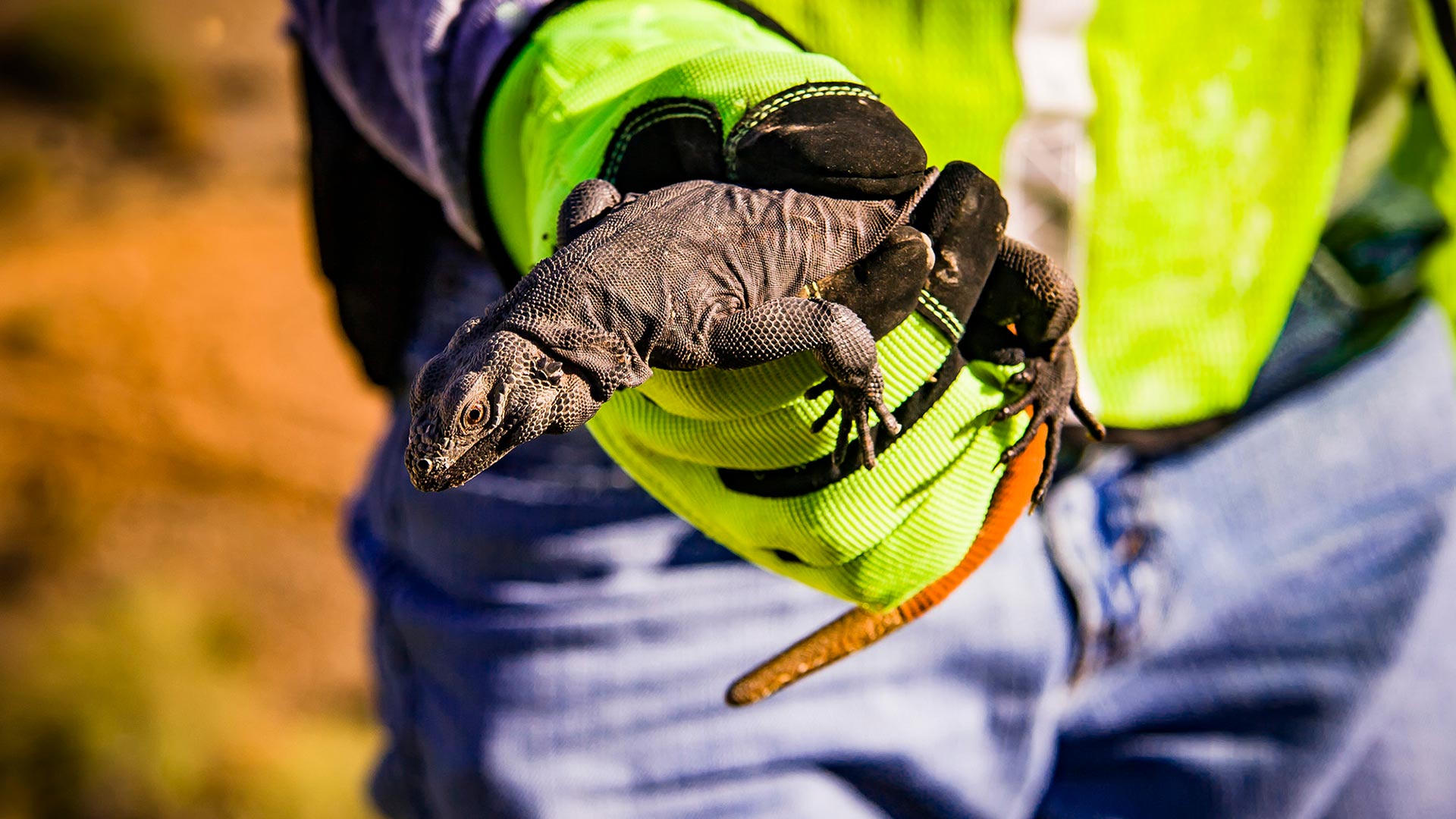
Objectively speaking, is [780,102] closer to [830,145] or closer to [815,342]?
[830,145]

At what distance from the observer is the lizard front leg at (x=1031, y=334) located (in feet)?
4.91

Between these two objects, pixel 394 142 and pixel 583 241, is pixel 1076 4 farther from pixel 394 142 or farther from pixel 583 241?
pixel 394 142

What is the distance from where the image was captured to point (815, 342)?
51.8 inches

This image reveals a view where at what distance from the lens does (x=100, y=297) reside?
7.48 metres

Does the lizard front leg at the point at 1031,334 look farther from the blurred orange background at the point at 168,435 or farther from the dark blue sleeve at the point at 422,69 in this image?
the blurred orange background at the point at 168,435

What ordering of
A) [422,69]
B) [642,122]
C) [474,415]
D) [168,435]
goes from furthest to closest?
[168,435]
[422,69]
[642,122]
[474,415]

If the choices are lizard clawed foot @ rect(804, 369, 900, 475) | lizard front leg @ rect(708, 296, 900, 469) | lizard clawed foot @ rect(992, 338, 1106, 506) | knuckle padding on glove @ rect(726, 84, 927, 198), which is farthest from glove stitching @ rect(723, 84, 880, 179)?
lizard clawed foot @ rect(992, 338, 1106, 506)

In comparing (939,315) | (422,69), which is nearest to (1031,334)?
(939,315)

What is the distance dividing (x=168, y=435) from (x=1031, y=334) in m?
6.63

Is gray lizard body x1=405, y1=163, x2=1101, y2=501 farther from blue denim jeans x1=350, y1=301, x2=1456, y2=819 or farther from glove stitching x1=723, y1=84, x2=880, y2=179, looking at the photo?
blue denim jeans x1=350, y1=301, x2=1456, y2=819

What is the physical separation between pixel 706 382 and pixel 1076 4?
0.83m

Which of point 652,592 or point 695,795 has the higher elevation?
point 652,592

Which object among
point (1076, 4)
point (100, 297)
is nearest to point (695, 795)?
point (1076, 4)

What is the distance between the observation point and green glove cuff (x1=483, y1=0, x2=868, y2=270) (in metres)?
1.42
